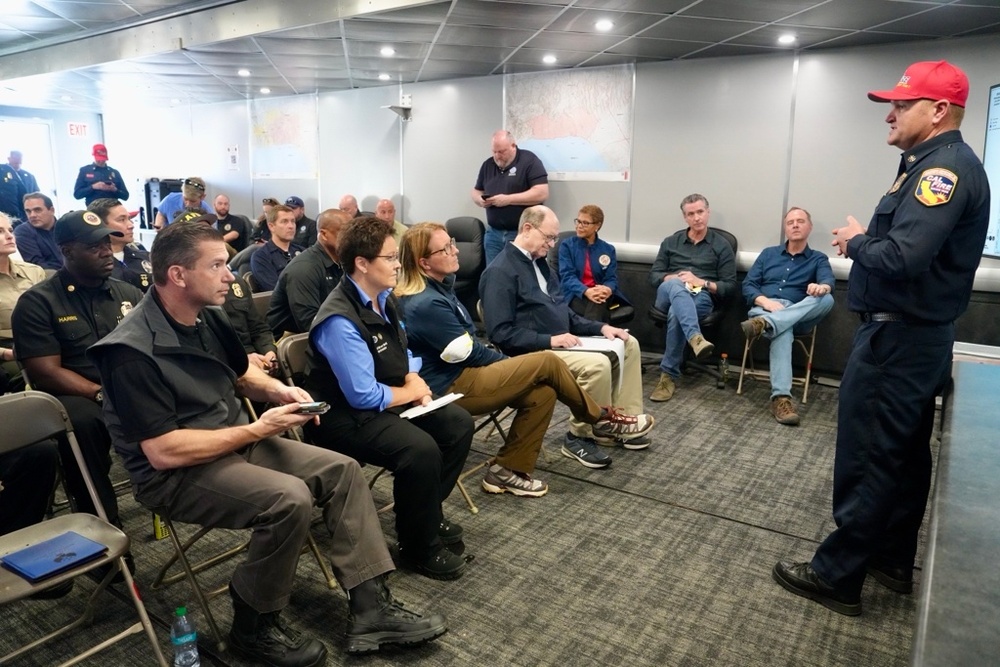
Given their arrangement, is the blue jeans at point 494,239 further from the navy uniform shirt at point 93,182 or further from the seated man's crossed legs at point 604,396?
the navy uniform shirt at point 93,182

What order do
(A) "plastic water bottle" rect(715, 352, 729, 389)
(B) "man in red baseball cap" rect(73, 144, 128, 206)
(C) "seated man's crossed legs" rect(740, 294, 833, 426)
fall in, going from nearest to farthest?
(C) "seated man's crossed legs" rect(740, 294, 833, 426)
(A) "plastic water bottle" rect(715, 352, 729, 389)
(B) "man in red baseball cap" rect(73, 144, 128, 206)

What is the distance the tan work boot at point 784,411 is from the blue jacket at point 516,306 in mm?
1758

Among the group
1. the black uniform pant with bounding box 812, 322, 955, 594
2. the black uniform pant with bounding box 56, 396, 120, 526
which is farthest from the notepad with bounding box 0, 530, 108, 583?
the black uniform pant with bounding box 812, 322, 955, 594

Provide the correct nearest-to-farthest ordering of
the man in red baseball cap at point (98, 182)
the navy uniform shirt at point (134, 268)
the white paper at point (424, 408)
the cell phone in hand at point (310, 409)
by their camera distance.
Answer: the cell phone in hand at point (310, 409), the white paper at point (424, 408), the navy uniform shirt at point (134, 268), the man in red baseball cap at point (98, 182)

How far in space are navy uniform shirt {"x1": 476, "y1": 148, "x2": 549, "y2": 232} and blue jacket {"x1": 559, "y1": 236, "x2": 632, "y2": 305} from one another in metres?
0.91

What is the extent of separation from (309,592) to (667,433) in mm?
2456

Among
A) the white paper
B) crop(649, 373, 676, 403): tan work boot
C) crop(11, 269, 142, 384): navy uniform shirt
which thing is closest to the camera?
the white paper

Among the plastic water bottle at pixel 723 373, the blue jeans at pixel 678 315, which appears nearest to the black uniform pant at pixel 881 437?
the blue jeans at pixel 678 315

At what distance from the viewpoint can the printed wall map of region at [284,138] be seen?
8.50m

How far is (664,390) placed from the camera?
483cm

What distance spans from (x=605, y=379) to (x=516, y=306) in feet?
2.01

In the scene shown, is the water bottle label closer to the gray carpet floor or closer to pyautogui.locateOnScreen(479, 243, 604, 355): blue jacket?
the gray carpet floor

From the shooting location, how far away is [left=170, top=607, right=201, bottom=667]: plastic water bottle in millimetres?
1968

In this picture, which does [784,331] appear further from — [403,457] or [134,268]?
[134,268]
